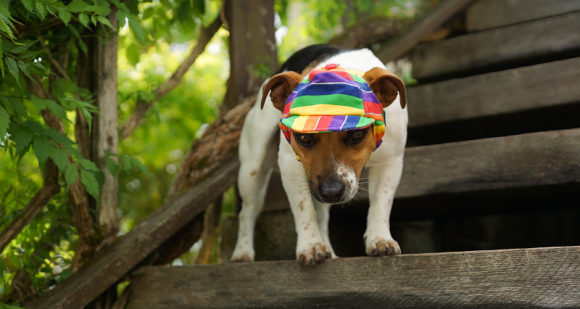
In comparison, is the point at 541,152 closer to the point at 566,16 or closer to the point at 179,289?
the point at 566,16

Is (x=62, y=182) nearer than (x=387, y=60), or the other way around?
(x=62, y=182)

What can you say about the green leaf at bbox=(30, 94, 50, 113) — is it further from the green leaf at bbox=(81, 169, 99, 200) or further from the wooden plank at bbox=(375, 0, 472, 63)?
the wooden plank at bbox=(375, 0, 472, 63)

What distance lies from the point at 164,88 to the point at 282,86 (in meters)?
1.30

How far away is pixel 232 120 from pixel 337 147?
1.55 metres

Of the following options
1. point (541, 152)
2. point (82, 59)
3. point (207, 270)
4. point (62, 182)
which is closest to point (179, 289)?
point (207, 270)

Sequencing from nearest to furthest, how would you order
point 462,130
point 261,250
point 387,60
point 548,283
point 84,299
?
point 548,283, point 84,299, point 261,250, point 462,130, point 387,60

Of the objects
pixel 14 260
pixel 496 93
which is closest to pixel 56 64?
pixel 14 260

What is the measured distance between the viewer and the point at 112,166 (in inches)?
94.3

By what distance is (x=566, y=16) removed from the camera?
3.16m

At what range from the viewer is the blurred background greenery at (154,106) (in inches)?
92.9

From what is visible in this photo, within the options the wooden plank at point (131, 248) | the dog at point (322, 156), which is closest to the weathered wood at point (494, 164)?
the dog at point (322, 156)

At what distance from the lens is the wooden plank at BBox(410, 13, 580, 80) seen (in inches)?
123

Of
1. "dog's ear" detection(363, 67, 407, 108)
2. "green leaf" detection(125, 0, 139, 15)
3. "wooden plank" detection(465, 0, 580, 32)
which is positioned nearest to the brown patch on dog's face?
"dog's ear" detection(363, 67, 407, 108)

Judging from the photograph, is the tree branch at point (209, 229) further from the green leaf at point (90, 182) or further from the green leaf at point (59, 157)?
the green leaf at point (59, 157)
